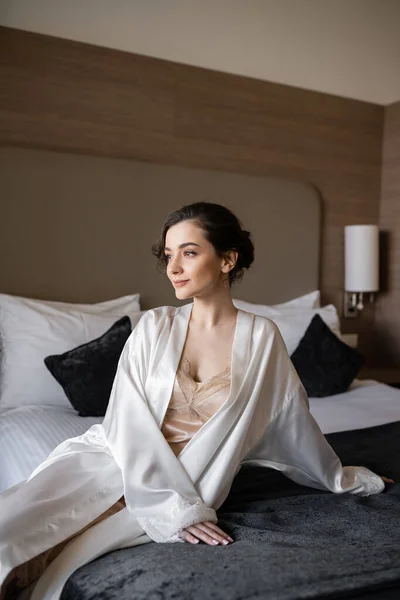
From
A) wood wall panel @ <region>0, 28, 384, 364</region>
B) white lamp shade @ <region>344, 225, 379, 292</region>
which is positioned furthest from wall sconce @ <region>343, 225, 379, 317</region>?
wood wall panel @ <region>0, 28, 384, 364</region>

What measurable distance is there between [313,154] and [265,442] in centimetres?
256

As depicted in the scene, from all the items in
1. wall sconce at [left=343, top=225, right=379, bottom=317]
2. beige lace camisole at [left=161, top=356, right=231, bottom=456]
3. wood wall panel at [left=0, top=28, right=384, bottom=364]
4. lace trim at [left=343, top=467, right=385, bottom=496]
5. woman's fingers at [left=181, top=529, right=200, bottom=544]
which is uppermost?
wood wall panel at [left=0, top=28, right=384, bottom=364]

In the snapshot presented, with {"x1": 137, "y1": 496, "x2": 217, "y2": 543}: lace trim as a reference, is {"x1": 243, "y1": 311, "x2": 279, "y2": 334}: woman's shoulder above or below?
above

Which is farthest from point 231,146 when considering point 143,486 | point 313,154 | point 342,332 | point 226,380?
point 143,486

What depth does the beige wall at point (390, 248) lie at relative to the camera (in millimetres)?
3893

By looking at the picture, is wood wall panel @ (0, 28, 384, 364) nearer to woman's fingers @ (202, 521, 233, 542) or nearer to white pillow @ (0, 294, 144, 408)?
white pillow @ (0, 294, 144, 408)

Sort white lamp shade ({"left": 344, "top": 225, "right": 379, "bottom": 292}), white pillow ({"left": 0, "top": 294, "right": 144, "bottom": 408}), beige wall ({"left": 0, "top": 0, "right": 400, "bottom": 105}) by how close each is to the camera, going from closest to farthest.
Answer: white pillow ({"left": 0, "top": 294, "right": 144, "bottom": 408}) → beige wall ({"left": 0, "top": 0, "right": 400, "bottom": 105}) → white lamp shade ({"left": 344, "top": 225, "right": 379, "bottom": 292})

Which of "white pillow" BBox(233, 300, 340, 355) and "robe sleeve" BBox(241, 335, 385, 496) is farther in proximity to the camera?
"white pillow" BBox(233, 300, 340, 355)

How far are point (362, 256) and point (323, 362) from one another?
105cm

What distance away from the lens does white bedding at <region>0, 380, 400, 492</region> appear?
1.96m

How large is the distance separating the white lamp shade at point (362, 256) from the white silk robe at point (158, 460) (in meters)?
2.19

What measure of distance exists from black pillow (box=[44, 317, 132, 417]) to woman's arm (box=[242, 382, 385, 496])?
0.96 metres

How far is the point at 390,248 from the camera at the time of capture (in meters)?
3.93

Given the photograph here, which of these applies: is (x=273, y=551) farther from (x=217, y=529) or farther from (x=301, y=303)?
(x=301, y=303)
